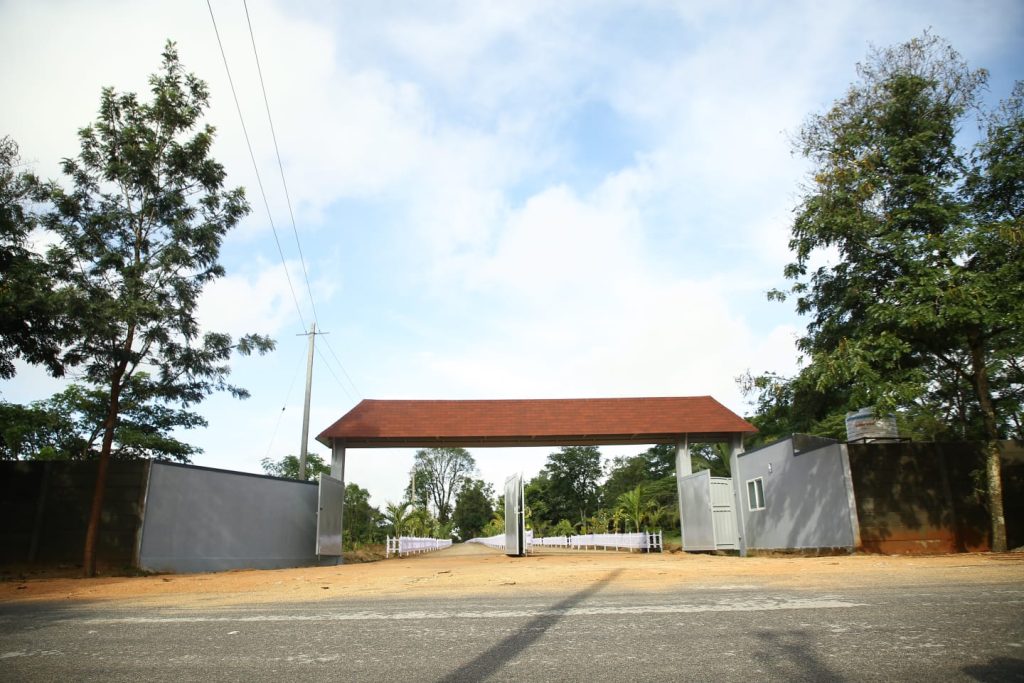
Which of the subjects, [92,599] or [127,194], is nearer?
[92,599]

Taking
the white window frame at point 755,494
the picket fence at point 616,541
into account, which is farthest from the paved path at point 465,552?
the white window frame at point 755,494

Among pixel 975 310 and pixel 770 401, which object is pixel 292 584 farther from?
pixel 975 310

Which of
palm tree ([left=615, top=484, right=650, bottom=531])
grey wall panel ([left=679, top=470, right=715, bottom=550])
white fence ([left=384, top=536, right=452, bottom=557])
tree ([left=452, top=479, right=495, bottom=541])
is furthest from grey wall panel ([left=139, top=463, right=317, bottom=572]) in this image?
tree ([left=452, top=479, right=495, bottom=541])

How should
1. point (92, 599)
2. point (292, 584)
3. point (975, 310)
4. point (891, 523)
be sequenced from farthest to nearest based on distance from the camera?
point (891, 523) → point (975, 310) → point (292, 584) → point (92, 599)

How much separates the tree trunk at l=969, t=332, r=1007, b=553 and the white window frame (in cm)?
533

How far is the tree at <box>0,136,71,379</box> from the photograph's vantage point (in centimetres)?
1230

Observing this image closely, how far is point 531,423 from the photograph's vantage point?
20.8 m

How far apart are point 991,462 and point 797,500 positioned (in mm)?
4154

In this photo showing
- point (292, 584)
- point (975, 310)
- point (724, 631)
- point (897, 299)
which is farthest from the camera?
point (897, 299)

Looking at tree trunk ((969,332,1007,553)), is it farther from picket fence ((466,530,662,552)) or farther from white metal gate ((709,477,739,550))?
picket fence ((466,530,662,552))

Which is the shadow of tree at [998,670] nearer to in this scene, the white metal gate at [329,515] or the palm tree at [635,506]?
the white metal gate at [329,515]

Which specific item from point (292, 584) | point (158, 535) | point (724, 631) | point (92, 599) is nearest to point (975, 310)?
point (724, 631)

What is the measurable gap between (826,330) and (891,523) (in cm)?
450

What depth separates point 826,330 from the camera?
14742mm
